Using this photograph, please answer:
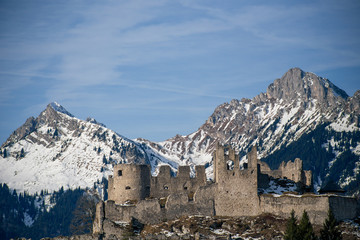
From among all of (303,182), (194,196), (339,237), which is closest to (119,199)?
(194,196)

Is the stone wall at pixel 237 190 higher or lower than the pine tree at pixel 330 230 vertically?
higher

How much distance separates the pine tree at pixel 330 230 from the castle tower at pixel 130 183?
3873 cm

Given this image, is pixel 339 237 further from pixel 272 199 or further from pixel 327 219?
pixel 272 199

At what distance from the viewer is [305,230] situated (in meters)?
114

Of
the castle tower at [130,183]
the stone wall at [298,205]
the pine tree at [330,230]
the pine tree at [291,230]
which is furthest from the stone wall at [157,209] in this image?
the pine tree at [330,230]

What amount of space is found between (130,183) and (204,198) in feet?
54.6

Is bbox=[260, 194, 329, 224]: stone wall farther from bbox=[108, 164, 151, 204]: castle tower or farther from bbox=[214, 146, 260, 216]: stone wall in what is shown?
bbox=[108, 164, 151, 204]: castle tower

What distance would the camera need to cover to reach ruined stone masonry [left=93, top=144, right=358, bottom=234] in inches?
5020

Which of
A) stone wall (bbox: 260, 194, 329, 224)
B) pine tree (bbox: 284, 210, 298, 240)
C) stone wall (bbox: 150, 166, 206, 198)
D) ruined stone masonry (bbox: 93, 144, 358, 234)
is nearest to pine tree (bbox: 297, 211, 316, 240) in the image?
pine tree (bbox: 284, 210, 298, 240)

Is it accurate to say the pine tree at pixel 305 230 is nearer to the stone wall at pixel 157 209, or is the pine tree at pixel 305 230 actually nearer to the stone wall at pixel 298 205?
the stone wall at pixel 298 205

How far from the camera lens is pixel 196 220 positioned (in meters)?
129

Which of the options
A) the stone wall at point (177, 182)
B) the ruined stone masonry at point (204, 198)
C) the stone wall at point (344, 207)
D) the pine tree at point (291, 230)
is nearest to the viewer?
the pine tree at point (291, 230)

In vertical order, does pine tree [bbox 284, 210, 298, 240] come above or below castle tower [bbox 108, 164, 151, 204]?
below

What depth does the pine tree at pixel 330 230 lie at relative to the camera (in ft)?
375
